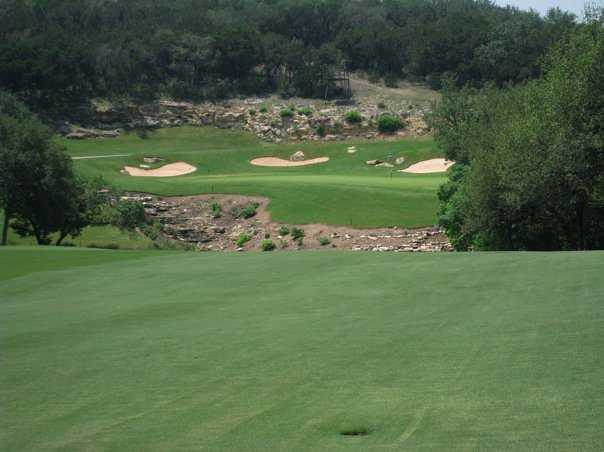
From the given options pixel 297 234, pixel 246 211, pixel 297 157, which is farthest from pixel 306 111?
pixel 297 234

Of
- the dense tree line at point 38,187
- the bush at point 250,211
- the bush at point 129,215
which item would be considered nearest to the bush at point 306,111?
the bush at point 250,211

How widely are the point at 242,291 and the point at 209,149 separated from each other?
62086 mm

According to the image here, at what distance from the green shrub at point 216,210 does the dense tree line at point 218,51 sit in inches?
1410

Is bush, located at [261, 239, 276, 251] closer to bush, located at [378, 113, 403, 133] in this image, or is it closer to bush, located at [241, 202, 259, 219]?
bush, located at [241, 202, 259, 219]

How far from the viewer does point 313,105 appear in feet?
291

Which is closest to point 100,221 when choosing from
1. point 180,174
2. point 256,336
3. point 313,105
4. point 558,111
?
point 180,174

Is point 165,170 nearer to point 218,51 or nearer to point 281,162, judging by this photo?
point 281,162

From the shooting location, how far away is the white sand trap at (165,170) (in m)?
64.7

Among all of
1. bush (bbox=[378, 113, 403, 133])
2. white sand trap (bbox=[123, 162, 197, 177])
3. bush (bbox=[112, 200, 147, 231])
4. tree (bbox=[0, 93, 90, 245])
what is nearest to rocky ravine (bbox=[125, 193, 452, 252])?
bush (bbox=[112, 200, 147, 231])

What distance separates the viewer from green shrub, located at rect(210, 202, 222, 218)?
5066 cm

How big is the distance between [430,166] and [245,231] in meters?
20.5

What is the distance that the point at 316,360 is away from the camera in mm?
11734

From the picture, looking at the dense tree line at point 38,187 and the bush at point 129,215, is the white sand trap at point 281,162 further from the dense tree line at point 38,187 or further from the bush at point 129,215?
the dense tree line at point 38,187

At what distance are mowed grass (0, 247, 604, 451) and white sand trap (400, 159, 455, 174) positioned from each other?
135ft
